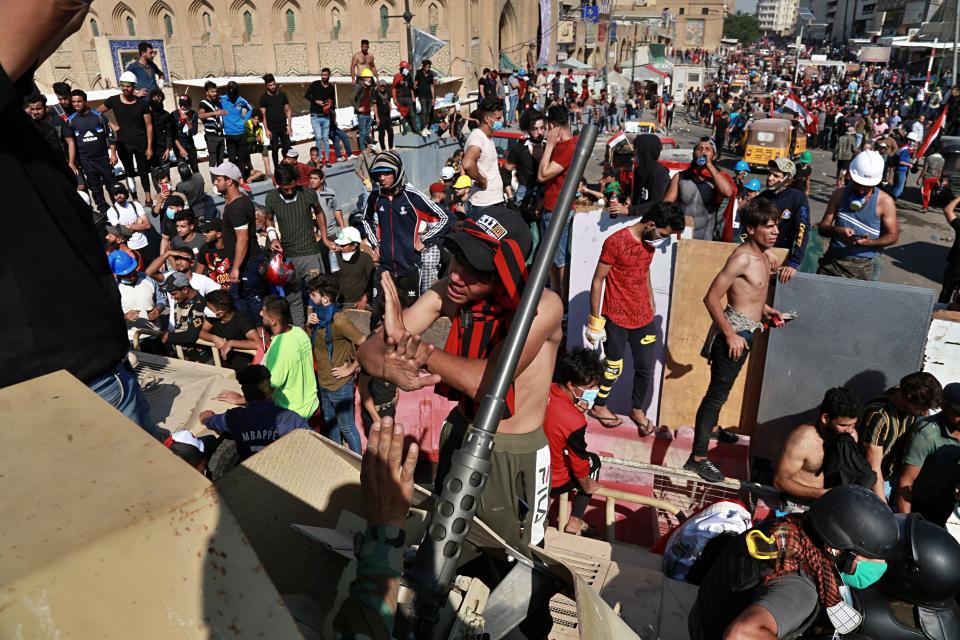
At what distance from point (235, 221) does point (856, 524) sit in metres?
6.91

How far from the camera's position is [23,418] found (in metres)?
1.35

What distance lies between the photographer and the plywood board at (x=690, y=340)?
6.48 m

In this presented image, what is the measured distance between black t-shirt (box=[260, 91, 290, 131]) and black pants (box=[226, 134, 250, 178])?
26.3 inches

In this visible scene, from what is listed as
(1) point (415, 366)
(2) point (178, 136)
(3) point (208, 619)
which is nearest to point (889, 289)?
(1) point (415, 366)

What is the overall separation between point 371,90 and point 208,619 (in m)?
14.7

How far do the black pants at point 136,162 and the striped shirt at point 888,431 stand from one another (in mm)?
10898

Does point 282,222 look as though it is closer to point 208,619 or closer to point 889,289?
point 889,289

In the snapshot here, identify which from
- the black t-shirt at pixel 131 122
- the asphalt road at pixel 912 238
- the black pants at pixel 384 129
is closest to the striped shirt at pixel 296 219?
the black t-shirt at pixel 131 122

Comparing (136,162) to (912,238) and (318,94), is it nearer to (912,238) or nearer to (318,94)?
(318,94)

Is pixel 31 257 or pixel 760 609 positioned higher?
pixel 31 257

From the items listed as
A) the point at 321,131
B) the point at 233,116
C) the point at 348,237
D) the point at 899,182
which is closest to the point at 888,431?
the point at 348,237

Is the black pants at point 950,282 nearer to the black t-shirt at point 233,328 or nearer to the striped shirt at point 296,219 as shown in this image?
the striped shirt at point 296,219

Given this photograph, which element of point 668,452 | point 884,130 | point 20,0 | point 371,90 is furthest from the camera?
point 884,130

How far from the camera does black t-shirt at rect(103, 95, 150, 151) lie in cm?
1066
